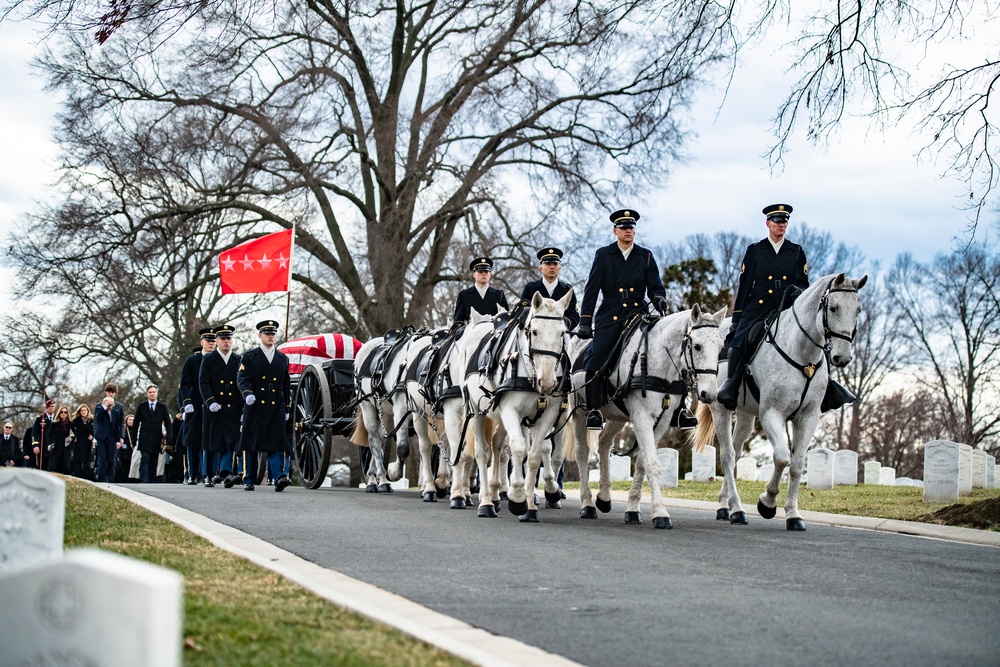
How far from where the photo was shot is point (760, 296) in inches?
530

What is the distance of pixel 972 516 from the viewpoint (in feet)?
45.7

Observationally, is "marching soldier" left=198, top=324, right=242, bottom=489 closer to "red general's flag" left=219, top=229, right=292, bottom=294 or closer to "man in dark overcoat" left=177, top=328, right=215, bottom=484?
"man in dark overcoat" left=177, top=328, right=215, bottom=484

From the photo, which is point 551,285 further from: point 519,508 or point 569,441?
point 519,508

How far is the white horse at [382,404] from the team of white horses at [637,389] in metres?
2.65

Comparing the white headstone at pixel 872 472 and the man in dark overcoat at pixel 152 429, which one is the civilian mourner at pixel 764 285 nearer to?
the man in dark overcoat at pixel 152 429

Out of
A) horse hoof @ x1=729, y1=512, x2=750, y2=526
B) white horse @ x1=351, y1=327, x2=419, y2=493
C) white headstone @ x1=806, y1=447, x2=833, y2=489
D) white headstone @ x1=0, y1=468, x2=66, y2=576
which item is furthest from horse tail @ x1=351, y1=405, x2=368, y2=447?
white headstone @ x1=0, y1=468, x2=66, y2=576

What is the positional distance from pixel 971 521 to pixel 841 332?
11.0 ft

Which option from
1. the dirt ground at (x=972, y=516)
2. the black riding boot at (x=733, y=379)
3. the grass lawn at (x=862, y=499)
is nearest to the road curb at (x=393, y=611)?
the black riding boot at (x=733, y=379)

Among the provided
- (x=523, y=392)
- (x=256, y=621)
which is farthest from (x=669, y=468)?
(x=256, y=621)

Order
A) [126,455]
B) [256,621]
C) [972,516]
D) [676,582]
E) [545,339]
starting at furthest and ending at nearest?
[126,455]
[972,516]
[545,339]
[676,582]
[256,621]

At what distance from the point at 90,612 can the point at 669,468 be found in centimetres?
2105

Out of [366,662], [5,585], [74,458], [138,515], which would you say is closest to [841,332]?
[138,515]

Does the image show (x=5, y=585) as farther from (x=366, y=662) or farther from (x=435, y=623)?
(x=435, y=623)

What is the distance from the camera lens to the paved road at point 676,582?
6164 millimetres
